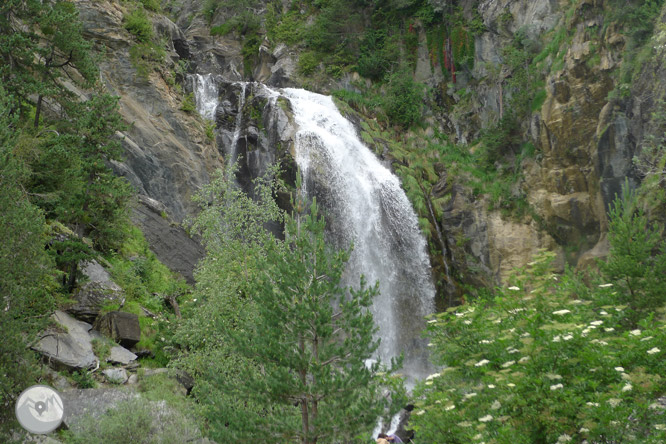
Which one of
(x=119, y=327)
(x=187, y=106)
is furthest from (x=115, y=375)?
(x=187, y=106)

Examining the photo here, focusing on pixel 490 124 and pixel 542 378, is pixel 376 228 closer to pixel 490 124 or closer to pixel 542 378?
pixel 490 124

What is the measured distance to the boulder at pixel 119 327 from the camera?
1491 centimetres

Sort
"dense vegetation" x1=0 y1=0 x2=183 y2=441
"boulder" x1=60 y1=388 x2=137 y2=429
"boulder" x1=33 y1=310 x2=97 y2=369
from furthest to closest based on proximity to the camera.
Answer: "dense vegetation" x1=0 y1=0 x2=183 y2=441, "boulder" x1=33 y1=310 x2=97 y2=369, "boulder" x1=60 y1=388 x2=137 y2=429

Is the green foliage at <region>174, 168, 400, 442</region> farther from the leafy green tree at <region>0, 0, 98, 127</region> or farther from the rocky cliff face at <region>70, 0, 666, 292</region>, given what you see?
the rocky cliff face at <region>70, 0, 666, 292</region>

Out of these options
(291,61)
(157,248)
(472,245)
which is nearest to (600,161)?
(472,245)

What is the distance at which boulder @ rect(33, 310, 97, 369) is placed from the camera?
12617 mm

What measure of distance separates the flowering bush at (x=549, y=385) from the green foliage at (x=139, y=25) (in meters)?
26.0

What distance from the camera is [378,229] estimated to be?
26.2 meters

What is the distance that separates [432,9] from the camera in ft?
121

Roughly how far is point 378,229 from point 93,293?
48.4 ft

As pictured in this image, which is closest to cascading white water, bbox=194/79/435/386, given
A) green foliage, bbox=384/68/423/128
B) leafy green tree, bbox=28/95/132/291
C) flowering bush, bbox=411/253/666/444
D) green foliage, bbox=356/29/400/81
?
green foliage, bbox=384/68/423/128

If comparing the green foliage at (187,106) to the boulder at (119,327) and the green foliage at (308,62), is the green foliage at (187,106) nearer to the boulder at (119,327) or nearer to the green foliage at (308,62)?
the green foliage at (308,62)

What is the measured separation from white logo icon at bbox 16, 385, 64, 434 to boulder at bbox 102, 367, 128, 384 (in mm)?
2542

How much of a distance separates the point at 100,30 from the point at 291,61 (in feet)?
53.2
